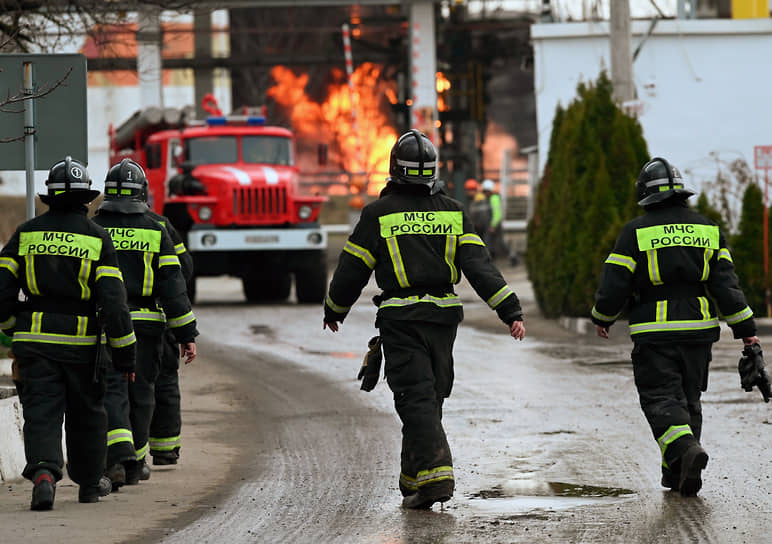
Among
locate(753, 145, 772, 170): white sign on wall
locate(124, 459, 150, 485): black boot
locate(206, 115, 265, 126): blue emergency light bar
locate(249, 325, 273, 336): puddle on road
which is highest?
locate(206, 115, 265, 126): blue emergency light bar

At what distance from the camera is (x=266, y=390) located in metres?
13.6

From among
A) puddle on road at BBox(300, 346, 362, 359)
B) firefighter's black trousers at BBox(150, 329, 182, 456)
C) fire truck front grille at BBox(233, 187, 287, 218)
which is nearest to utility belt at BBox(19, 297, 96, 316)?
firefighter's black trousers at BBox(150, 329, 182, 456)

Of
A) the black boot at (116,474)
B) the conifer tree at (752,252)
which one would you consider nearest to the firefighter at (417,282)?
the black boot at (116,474)

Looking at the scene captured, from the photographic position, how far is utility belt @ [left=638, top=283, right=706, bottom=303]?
8078 mm

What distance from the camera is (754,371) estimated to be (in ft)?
26.8

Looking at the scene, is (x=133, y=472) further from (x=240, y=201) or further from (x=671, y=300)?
(x=240, y=201)

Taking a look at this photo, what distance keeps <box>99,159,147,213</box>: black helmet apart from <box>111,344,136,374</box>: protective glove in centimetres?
111

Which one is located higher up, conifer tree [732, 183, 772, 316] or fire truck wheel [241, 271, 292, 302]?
conifer tree [732, 183, 772, 316]

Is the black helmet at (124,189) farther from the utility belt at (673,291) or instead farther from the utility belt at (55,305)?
the utility belt at (673,291)

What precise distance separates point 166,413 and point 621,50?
12.1 m

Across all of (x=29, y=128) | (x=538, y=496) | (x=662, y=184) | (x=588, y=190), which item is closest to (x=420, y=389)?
(x=538, y=496)

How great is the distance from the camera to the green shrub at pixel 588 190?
1892 cm

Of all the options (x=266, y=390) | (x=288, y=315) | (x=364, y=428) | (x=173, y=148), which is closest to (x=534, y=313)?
(x=288, y=315)

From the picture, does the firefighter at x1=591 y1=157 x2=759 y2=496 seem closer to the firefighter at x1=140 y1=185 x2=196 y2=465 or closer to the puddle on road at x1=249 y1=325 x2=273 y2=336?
the firefighter at x1=140 y1=185 x2=196 y2=465
